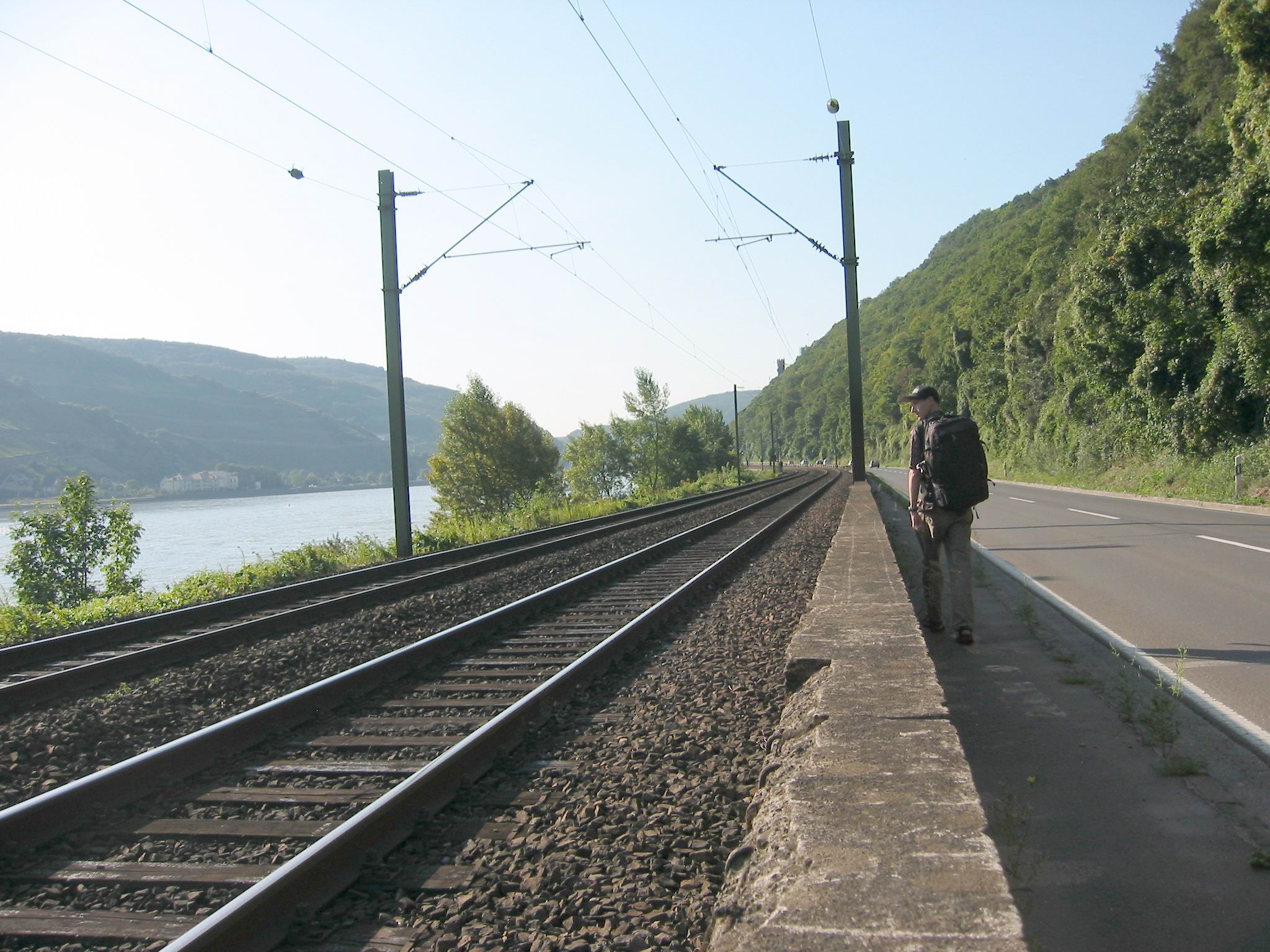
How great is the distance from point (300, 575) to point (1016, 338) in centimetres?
5421

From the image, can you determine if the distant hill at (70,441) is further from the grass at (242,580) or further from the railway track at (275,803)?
the railway track at (275,803)

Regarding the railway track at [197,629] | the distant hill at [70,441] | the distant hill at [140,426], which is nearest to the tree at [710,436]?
the distant hill at [140,426]

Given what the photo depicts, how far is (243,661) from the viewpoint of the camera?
7.55 metres

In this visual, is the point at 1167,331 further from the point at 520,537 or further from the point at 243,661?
the point at 243,661

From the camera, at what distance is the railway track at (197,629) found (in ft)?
23.5

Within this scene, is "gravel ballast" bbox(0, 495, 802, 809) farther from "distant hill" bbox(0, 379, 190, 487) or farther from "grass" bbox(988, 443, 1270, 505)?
"distant hill" bbox(0, 379, 190, 487)

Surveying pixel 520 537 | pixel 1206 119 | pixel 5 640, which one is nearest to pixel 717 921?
pixel 5 640

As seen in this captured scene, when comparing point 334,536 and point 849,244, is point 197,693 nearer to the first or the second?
point 334,536

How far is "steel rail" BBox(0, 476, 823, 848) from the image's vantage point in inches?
148

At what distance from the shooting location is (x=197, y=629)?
31.2 feet

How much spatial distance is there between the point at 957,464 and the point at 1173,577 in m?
5.47

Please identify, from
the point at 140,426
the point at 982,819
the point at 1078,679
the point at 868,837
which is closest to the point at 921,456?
the point at 1078,679

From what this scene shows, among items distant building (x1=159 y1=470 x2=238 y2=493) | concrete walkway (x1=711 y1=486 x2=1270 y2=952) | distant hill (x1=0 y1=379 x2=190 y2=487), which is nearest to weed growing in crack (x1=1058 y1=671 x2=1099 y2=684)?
concrete walkway (x1=711 y1=486 x2=1270 y2=952)

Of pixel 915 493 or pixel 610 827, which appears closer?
pixel 610 827
